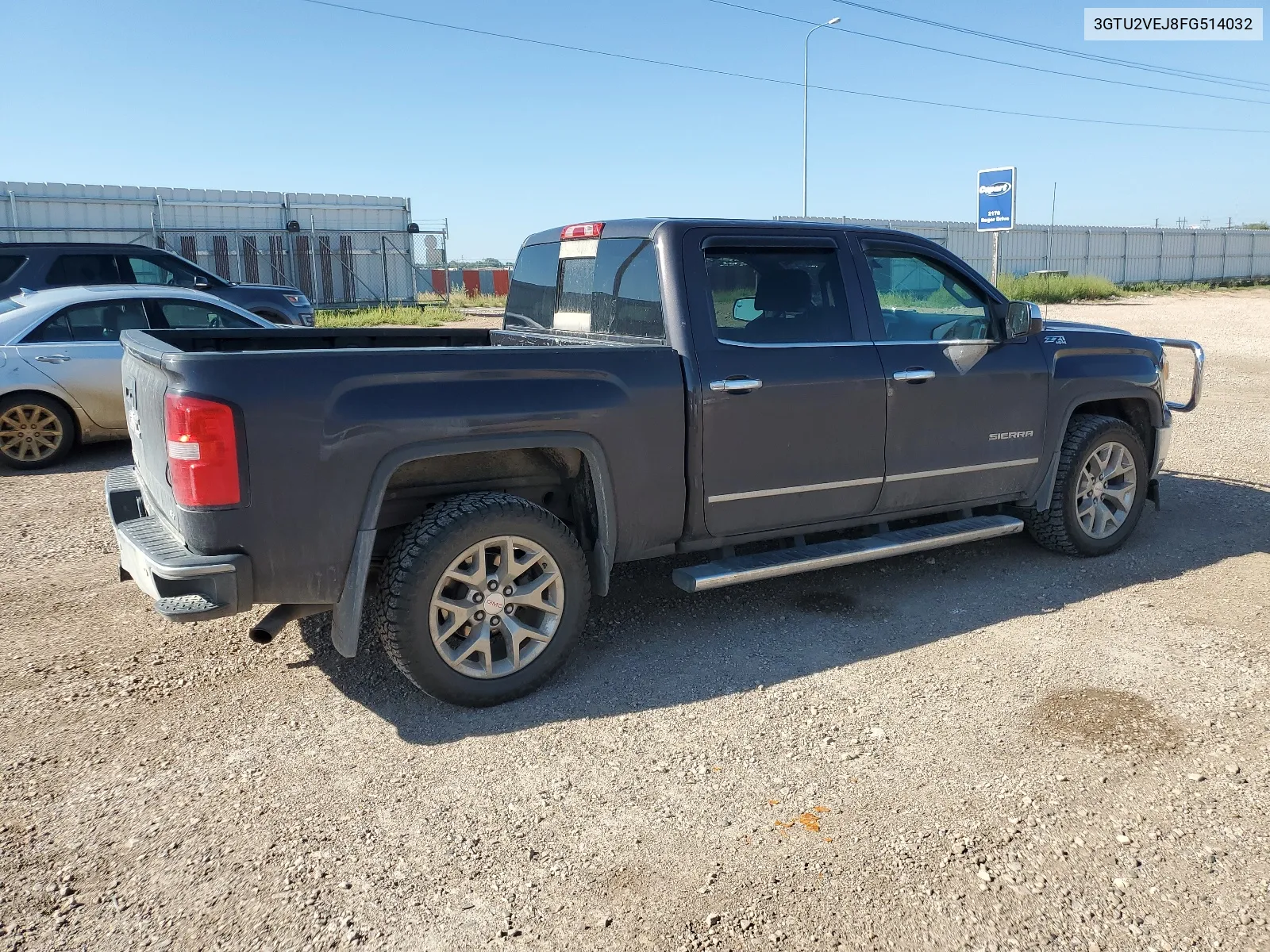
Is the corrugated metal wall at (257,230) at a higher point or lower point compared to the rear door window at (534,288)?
higher

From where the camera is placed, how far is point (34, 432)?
28.1 feet

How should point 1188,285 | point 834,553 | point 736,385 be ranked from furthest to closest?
point 1188,285
point 834,553
point 736,385

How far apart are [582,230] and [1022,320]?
2329mm

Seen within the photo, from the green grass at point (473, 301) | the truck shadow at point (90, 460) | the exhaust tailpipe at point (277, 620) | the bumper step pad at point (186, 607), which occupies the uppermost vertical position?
the green grass at point (473, 301)

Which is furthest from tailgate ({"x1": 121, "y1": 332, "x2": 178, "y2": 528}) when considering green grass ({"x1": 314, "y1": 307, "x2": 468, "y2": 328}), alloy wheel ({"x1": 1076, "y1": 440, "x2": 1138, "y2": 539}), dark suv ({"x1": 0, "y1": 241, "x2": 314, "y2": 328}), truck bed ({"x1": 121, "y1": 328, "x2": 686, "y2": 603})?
green grass ({"x1": 314, "y1": 307, "x2": 468, "y2": 328})

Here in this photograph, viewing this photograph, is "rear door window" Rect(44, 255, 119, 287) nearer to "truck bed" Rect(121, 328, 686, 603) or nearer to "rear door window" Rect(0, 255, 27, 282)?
"rear door window" Rect(0, 255, 27, 282)

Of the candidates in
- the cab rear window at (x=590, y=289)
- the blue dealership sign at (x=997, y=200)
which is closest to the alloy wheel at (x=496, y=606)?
the cab rear window at (x=590, y=289)

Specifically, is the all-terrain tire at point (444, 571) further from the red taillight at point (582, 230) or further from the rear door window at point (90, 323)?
the rear door window at point (90, 323)

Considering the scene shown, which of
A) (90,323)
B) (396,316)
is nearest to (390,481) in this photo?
(90,323)

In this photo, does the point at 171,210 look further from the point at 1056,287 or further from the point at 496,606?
the point at 1056,287

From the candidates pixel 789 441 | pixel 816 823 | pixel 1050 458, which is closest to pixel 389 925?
pixel 816 823

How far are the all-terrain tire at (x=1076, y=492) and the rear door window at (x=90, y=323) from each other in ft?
24.0

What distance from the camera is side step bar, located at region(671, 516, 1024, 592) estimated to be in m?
4.56

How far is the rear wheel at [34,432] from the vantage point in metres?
8.46
